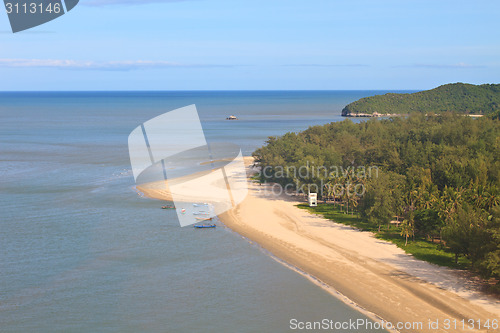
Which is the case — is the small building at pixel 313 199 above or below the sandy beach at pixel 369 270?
above

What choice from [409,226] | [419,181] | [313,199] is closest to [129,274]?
[409,226]

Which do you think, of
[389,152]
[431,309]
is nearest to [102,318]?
[431,309]

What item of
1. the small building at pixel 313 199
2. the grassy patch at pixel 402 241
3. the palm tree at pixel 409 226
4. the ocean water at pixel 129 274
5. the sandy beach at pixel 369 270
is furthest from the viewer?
the small building at pixel 313 199

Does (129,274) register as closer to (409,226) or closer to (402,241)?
(402,241)

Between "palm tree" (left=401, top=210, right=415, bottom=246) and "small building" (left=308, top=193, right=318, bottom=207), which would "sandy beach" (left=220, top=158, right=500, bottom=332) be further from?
"small building" (left=308, top=193, right=318, bottom=207)

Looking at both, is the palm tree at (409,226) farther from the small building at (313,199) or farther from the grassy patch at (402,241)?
the small building at (313,199)

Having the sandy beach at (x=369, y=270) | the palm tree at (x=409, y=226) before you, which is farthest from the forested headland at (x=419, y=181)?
the sandy beach at (x=369, y=270)
